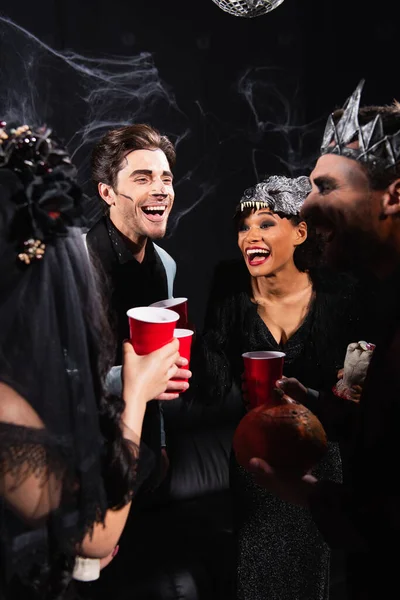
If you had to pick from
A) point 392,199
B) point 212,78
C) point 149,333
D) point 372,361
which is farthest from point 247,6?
point 372,361

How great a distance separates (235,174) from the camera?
130 inches

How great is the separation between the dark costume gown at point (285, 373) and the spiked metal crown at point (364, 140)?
3.13 feet

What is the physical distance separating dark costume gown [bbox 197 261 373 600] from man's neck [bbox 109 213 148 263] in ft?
1.55

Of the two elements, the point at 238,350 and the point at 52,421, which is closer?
the point at 52,421

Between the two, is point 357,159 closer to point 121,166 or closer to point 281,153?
point 121,166

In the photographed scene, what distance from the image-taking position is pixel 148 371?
178cm

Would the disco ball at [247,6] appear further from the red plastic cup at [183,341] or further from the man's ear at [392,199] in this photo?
the red plastic cup at [183,341]

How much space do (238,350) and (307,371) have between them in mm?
295

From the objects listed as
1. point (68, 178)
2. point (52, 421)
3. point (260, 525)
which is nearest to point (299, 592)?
point (260, 525)

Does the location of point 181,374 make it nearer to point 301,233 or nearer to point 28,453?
point 28,453

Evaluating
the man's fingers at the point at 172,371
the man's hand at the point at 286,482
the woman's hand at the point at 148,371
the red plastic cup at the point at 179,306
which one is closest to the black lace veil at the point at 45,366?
the woman's hand at the point at 148,371

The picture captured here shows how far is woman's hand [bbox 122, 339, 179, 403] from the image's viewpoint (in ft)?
5.75

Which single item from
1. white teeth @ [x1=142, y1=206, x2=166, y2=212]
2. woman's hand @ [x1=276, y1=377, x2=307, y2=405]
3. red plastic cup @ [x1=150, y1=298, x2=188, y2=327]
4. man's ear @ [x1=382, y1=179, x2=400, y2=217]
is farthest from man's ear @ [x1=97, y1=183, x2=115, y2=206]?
man's ear @ [x1=382, y1=179, x2=400, y2=217]

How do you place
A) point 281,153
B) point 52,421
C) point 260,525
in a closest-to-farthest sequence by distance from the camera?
point 52,421, point 260,525, point 281,153
